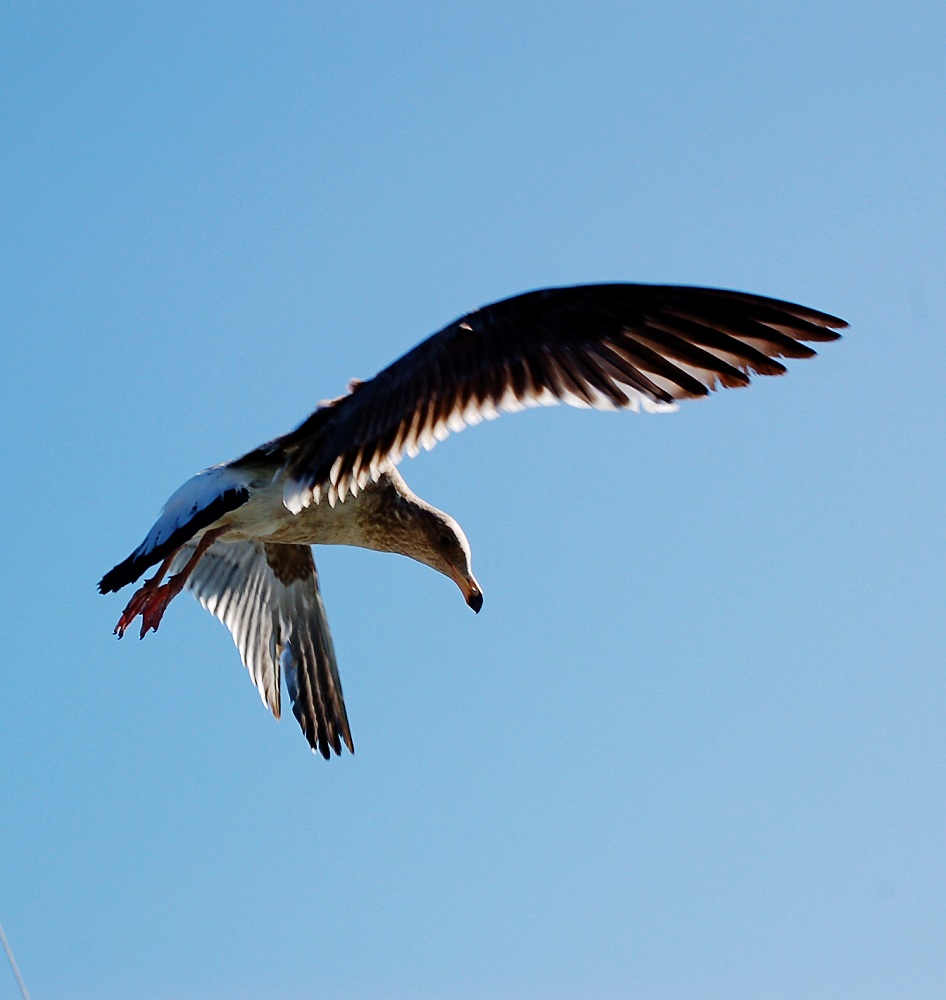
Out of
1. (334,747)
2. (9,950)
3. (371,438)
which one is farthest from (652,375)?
(334,747)

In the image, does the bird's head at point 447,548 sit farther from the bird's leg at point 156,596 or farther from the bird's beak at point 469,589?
the bird's leg at point 156,596

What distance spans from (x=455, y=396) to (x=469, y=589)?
196 centimetres

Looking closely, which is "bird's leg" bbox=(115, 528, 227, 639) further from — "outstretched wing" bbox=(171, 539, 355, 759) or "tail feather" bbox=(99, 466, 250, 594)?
"outstretched wing" bbox=(171, 539, 355, 759)

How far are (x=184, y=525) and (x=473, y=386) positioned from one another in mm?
1771

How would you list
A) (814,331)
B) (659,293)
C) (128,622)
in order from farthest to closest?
1. (128,622)
2. (659,293)
3. (814,331)

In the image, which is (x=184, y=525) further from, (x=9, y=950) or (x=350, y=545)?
(x=9, y=950)

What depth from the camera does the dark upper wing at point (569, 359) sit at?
16.1ft

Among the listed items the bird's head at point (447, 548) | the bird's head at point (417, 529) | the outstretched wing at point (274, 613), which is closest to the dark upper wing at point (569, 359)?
the bird's head at point (417, 529)

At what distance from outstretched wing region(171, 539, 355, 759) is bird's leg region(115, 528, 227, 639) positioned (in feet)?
4.09

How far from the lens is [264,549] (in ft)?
28.1

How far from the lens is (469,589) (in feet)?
23.1

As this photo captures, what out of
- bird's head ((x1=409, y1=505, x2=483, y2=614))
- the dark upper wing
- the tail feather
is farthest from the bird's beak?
the dark upper wing

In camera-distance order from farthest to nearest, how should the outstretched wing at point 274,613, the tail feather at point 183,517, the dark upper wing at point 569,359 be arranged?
the outstretched wing at point 274,613, the tail feather at point 183,517, the dark upper wing at point 569,359

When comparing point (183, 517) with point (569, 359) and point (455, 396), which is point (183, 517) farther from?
point (569, 359)
